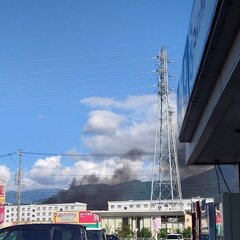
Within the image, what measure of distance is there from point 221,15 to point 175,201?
112 metres

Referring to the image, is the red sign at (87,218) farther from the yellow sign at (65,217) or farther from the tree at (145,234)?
the tree at (145,234)

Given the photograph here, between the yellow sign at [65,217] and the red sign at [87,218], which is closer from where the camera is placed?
the red sign at [87,218]

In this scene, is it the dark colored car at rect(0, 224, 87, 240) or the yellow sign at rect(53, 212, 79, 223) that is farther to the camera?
the yellow sign at rect(53, 212, 79, 223)

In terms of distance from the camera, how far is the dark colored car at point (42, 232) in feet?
32.8

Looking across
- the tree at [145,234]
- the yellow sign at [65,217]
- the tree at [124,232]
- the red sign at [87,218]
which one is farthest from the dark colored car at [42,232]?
the tree at [145,234]

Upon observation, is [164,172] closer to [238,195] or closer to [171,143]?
[171,143]

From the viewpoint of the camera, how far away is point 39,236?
9.95 m

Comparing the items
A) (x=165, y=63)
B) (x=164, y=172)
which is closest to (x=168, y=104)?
(x=165, y=63)

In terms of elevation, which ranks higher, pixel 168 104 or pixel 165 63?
pixel 165 63

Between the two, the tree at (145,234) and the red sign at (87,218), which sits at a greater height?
the red sign at (87,218)

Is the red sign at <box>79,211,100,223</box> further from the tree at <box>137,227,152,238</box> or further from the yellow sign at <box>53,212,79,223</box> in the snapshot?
the tree at <box>137,227,152,238</box>

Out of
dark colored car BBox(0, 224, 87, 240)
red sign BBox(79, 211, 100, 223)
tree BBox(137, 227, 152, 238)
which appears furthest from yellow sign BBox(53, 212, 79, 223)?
dark colored car BBox(0, 224, 87, 240)

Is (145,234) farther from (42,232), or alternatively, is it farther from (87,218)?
(42,232)

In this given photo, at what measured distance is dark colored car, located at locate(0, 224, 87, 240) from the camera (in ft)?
32.8
